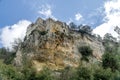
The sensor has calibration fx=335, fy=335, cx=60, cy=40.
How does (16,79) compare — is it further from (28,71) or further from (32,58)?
(32,58)

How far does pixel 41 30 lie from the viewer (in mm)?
63094

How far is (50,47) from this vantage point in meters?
59.2

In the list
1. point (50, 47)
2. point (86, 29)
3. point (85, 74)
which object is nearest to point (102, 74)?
point (85, 74)

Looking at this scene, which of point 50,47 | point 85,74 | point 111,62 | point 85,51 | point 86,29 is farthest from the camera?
point 86,29

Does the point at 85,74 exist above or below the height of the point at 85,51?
below

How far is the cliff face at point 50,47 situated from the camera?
57656 mm

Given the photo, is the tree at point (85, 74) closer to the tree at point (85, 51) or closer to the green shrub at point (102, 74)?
the green shrub at point (102, 74)

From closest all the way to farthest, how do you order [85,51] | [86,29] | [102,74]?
[102,74]
[85,51]
[86,29]

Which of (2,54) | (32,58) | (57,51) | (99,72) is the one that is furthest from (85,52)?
(2,54)

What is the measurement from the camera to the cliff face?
57656 mm

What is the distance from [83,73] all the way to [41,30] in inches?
973

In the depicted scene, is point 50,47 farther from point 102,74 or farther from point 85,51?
point 102,74

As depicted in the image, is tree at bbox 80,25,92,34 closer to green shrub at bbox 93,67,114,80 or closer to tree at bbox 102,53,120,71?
tree at bbox 102,53,120,71

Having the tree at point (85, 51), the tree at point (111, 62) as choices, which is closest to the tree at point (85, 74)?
the tree at point (111, 62)
